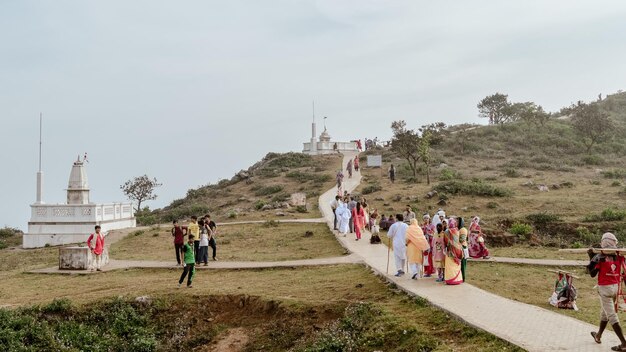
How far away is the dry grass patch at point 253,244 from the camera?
22.0 metres

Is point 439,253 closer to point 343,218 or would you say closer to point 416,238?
point 416,238

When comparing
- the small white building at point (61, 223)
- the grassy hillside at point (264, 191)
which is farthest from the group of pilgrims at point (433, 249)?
the small white building at point (61, 223)

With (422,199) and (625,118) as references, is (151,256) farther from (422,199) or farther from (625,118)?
(625,118)

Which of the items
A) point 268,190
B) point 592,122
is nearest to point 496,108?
point 592,122

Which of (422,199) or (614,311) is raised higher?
(422,199)

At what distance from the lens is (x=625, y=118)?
79.2m

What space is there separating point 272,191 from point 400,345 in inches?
1438

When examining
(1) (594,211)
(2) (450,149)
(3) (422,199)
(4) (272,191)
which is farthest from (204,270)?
(2) (450,149)

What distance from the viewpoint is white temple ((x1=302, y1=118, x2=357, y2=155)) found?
64.6m

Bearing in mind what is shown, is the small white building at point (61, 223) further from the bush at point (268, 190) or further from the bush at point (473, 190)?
the bush at point (473, 190)

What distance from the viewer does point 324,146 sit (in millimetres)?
64688

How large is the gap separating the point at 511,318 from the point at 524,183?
32464 mm

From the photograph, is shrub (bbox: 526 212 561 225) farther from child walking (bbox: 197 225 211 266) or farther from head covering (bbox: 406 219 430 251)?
child walking (bbox: 197 225 211 266)

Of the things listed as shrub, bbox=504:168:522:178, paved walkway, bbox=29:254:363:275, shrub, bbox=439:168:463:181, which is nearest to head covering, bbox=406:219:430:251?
paved walkway, bbox=29:254:363:275
